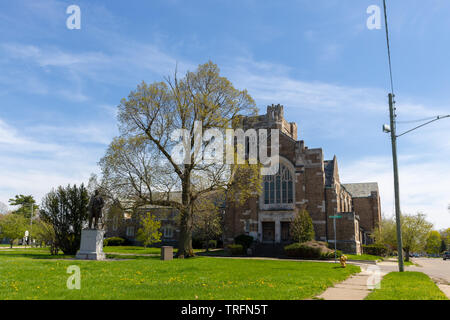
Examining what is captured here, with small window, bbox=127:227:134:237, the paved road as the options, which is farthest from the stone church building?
small window, bbox=127:227:134:237

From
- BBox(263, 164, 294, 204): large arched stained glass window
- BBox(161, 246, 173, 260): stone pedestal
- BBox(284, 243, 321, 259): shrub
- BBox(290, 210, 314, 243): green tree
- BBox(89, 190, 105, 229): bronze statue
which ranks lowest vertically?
BBox(284, 243, 321, 259): shrub

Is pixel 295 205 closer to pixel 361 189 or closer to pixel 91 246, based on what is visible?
pixel 91 246

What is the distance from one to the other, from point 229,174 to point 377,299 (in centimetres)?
1911

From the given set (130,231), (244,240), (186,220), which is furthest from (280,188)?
(130,231)

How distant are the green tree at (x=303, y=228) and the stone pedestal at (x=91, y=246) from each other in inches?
736

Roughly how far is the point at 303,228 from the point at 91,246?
776 inches

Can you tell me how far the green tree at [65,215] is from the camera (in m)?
25.8

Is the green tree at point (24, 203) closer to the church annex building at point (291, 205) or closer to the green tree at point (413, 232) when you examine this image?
the church annex building at point (291, 205)

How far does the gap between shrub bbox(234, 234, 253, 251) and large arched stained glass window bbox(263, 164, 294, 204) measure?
4687 mm

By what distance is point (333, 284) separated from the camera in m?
12.0

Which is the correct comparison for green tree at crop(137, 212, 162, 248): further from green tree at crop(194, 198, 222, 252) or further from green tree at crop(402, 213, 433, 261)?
green tree at crop(402, 213, 433, 261)

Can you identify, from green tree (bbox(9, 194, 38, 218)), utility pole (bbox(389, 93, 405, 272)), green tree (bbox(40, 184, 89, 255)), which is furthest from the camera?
green tree (bbox(9, 194, 38, 218))

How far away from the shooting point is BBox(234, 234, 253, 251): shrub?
3657cm
